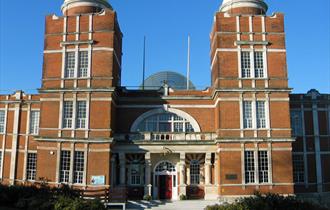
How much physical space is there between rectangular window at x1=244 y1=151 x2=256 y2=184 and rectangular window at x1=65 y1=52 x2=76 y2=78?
49.4ft

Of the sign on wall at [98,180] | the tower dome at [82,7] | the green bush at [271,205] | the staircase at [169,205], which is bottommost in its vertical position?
the staircase at [169,205]

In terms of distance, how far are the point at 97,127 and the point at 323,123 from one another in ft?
67.2

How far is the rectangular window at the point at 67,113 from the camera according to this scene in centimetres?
3238

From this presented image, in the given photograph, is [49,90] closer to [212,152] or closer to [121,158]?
[121,158]

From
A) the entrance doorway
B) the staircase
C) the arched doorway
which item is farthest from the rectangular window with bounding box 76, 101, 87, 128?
the entrance doorway

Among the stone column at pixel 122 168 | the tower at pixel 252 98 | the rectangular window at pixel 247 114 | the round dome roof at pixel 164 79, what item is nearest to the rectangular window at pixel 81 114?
the stone column at pixel 122 168

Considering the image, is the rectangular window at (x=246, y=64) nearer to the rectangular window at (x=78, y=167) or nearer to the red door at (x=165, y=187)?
the red door at (x=165, y=187)

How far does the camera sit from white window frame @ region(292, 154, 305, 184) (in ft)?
120

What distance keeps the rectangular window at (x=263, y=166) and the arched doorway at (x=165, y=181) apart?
6816mm

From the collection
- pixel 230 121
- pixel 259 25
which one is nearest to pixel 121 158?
pixel 230 121

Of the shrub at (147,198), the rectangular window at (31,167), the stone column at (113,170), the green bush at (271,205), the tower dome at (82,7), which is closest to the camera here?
the green bush at (271,205)

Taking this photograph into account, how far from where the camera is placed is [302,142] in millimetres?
37375

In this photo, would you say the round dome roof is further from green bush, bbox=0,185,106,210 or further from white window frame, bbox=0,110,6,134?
green bush, bbox=0,185,106,210

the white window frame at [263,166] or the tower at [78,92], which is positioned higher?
the tower at [78,92]
